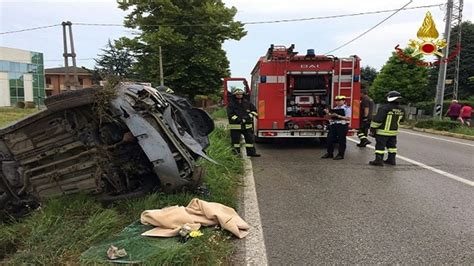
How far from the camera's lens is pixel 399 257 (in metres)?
3.69

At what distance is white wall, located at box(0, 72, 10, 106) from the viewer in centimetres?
5356

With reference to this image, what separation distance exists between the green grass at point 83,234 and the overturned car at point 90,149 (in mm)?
175

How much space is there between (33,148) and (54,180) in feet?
1.35

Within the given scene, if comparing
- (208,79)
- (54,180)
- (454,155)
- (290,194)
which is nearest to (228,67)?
(208,79)

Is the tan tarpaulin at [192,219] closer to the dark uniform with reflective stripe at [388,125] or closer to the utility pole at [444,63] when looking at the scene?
the dark uniform with reflective stripe at [388,125]

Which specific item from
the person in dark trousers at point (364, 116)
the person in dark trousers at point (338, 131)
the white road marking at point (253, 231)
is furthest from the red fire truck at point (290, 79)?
the white road marking at point (253, 231)

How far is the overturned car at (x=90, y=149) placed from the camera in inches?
171

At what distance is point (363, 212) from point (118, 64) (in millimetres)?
10787

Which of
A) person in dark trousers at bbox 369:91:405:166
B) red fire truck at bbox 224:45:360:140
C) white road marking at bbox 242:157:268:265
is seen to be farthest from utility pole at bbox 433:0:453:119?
white road marking at bbox 242:157:268:265

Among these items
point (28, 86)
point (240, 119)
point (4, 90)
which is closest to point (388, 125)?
point (240, 119)

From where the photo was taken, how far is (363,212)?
511cm

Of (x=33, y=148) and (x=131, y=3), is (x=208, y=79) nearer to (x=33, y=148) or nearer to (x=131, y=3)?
(x=131, y=3)

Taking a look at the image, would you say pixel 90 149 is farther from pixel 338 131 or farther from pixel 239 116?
pixel 338 131

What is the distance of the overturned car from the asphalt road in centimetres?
132
